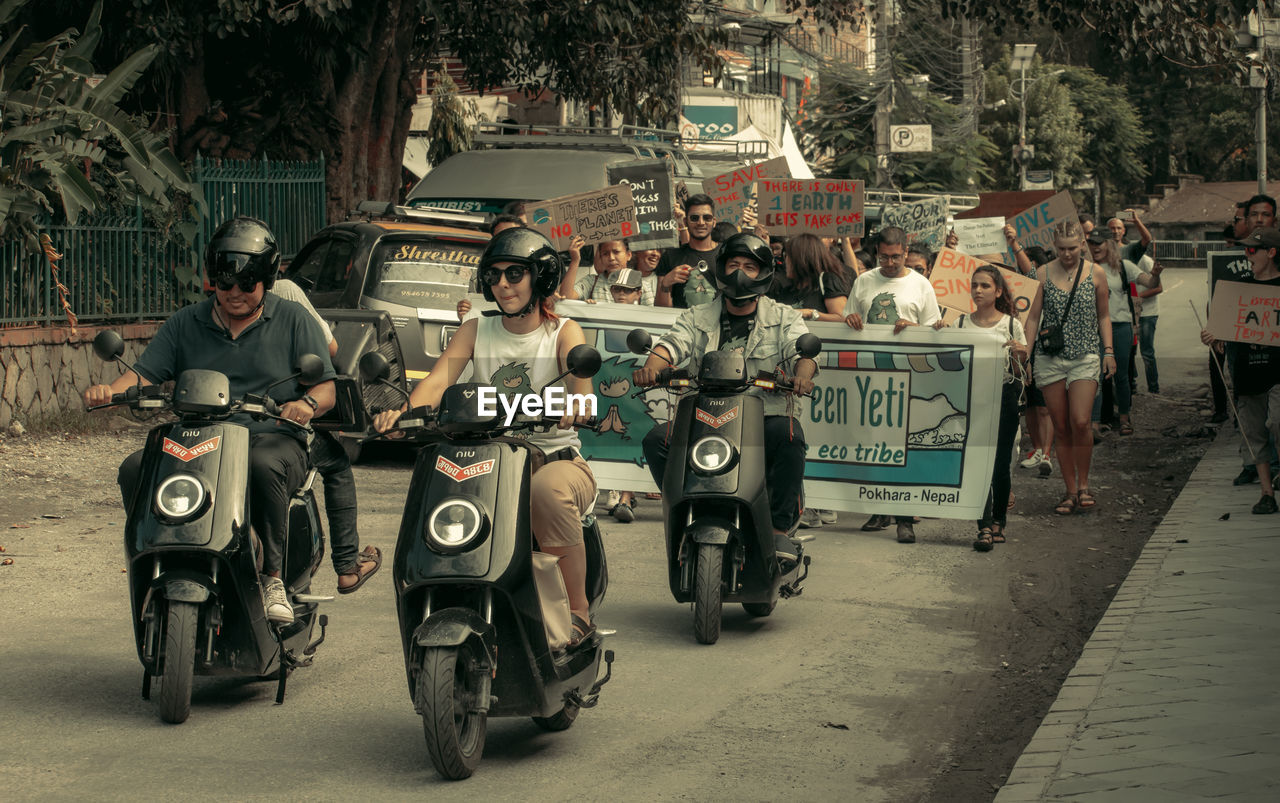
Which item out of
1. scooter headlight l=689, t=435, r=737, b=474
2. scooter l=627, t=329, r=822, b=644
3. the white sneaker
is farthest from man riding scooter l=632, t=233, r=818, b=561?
the white sneaker

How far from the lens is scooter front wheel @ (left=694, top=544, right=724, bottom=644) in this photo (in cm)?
719

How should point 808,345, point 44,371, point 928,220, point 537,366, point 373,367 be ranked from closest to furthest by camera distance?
point 373,367
point 537,366
point 808,345
point 44,371
point 928,220

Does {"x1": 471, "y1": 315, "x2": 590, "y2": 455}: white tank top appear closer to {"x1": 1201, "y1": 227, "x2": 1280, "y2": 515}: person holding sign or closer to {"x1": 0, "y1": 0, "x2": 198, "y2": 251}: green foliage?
{"x1": 1201, "y1": 227, "x2": 1280, "y2": 515}: person holding sign

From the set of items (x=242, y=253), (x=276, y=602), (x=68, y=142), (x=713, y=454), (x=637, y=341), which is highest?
(x=68, y=142)

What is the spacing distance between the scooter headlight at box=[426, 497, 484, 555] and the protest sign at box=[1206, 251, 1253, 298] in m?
10.3

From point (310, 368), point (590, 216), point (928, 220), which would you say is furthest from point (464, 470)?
point (928, 220)

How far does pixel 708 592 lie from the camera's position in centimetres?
723

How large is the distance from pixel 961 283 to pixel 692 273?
2010 mm

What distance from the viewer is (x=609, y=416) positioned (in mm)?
10797

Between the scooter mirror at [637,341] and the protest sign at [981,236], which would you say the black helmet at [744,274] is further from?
the protest sign at [981,236]

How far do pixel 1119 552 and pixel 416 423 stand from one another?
5897 mm

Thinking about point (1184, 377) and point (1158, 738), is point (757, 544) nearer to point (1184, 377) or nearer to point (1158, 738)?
point (1158, 738)

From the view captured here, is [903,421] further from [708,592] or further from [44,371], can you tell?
[44,371]

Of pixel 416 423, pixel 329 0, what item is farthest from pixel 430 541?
pixel 329 0
